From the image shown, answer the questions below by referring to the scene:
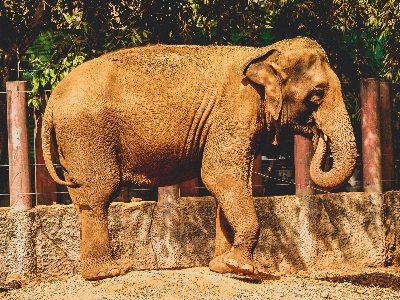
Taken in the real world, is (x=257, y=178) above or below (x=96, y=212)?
above

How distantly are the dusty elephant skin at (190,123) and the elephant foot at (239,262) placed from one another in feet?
0.04

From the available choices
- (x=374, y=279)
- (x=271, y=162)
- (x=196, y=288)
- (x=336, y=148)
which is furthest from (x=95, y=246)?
(x=271, y=162)

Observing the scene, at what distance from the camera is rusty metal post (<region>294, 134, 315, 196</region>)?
357 inches

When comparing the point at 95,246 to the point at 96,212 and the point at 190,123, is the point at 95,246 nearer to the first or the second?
the point at 96,212

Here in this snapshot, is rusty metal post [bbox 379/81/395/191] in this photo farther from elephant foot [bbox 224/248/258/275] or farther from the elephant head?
elephant foot [bbox 224/248/258/275]

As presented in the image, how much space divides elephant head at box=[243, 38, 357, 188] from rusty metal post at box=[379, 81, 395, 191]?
2976 mm

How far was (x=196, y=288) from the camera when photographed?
632cm

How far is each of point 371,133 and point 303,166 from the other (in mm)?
923

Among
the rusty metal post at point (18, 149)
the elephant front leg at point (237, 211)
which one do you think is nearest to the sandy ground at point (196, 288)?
the elephant front leg at point (237, 211)

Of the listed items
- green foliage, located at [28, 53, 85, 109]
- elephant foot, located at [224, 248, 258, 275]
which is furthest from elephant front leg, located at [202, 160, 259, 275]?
green foliage, located at [28, 53, 85, 109]

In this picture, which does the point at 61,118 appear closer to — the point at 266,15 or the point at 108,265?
the point at 108,265

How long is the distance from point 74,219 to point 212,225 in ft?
4.60

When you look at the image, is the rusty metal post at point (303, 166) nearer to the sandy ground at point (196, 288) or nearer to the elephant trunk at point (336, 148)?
the sandy ground at point (196, 288)

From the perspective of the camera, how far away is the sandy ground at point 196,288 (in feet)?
20.5
